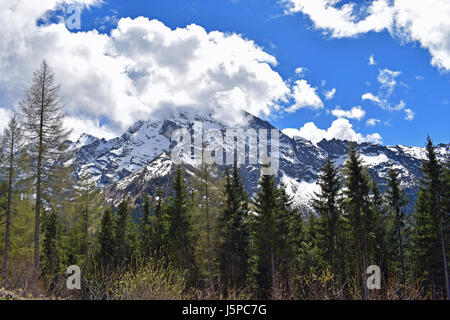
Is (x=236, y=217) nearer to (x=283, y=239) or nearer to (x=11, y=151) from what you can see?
(x=283, y=239)

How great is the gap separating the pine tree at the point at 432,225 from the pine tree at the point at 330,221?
5.39m

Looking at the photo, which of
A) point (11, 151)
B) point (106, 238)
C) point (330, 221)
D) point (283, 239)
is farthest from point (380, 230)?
point (11, 151)

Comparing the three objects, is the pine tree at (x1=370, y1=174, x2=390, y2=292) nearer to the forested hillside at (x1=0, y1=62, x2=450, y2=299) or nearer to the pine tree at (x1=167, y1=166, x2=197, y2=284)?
the forested hillside at (x1=0, y1=62, x2=450, y2=299)

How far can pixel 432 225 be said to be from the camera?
21594mm

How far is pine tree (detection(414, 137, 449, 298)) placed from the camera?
68.5ft

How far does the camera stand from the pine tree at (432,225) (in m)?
20.9

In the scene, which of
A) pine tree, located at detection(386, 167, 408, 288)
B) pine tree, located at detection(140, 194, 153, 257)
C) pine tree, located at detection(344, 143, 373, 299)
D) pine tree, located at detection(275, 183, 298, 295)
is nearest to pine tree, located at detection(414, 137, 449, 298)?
pine tree, located at detection(386, 167, 408, 288)

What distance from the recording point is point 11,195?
65.6 ft

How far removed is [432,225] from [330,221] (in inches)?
276

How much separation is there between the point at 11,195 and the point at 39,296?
11.5 metres

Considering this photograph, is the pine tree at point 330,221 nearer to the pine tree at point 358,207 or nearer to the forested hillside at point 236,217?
the forested hillside at point 236,217

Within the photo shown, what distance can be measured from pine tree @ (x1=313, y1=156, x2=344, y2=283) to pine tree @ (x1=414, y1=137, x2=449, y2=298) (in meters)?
5.39

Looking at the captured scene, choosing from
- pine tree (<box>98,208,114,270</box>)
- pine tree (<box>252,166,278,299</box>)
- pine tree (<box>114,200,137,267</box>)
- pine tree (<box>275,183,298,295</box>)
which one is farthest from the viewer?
pine tree (<box>114,200,137,267</box>)
